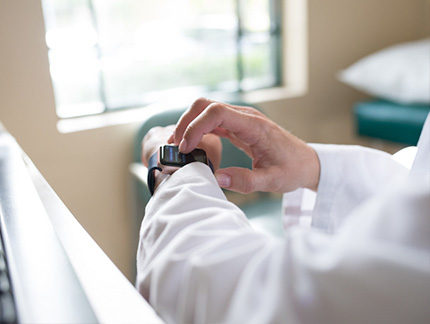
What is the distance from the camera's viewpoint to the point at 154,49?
1461 millimetres

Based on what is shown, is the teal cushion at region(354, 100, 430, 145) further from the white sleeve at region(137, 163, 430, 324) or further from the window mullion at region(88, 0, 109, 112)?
the white sleeve at region(137, 163, 430, 324)

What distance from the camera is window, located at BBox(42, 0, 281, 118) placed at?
1.24m

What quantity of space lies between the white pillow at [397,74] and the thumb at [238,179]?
1.08 metres

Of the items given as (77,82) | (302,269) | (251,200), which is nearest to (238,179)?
(302,269)

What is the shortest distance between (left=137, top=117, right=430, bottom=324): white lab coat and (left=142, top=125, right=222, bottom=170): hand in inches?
8.7

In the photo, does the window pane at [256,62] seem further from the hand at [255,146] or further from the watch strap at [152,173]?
the watch strap at [152,173]

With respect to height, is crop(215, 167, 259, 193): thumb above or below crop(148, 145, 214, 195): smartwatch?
below

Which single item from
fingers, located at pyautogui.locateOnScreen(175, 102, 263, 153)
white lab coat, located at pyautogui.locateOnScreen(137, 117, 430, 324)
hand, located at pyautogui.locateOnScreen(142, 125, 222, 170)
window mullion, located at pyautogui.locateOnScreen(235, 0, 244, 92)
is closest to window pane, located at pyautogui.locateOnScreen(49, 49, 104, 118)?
window mullion, located at pyautogui.locateOnScreen(235, 0, 244, 92)

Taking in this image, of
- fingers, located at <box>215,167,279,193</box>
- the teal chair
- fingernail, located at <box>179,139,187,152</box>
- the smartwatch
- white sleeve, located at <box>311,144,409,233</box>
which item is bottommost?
the teal chair

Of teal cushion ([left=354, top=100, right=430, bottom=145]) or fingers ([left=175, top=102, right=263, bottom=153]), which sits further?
teal cushion ([left=354, top=100, right=430, bottom=145])

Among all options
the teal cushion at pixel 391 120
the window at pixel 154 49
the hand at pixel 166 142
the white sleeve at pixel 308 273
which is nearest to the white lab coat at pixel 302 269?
the white sleeve at pixel 308 273

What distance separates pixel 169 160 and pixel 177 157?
0.01 m

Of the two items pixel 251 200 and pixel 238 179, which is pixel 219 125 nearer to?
pixel 238 179

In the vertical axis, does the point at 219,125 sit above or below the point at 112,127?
above
